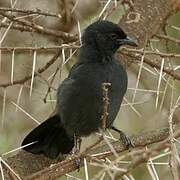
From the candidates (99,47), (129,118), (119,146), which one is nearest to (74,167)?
(119,146)

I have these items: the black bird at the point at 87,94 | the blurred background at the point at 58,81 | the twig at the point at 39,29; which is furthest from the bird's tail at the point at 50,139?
the blurred background at the point at 58,81

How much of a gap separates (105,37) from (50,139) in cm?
83

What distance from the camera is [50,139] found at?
4504 mm

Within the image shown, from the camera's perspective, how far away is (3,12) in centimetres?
412

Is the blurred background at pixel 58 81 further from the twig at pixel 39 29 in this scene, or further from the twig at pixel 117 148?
the twig at pixel 117 148

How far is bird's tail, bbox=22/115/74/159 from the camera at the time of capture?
4.37 m

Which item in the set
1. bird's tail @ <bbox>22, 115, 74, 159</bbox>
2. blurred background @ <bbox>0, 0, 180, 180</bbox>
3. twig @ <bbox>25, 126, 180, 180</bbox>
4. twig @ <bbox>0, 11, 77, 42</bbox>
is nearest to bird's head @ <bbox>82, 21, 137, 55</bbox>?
twig @ <bbox>0, 11, 77, 42</bbox>

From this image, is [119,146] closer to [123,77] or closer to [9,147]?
[123,77]

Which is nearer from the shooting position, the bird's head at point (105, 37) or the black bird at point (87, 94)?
the black bird at point (87, 94)

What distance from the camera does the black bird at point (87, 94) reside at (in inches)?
166

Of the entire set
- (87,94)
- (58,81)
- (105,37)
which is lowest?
(58,81)

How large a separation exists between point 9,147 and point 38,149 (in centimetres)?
117

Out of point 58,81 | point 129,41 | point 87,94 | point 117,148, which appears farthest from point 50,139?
point 58,81

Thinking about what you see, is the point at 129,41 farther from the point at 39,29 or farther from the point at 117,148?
the point at 117,148
